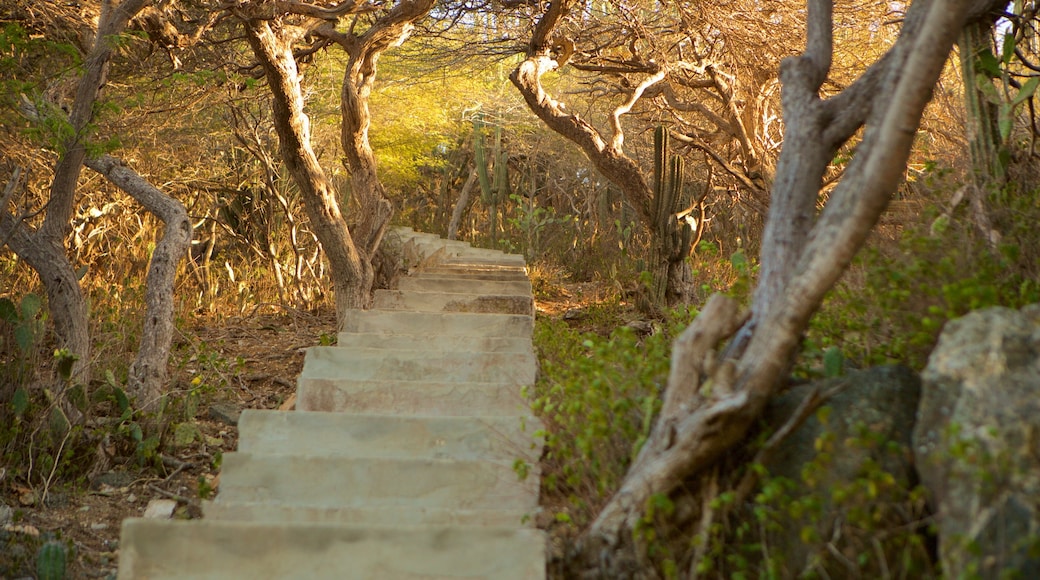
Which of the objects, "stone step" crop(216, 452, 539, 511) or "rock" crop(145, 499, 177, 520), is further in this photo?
"rock" crop(145, 499, 177, 520)

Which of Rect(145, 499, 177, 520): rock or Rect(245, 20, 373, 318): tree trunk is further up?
Rect(245, 20, 373, 318): tree trunk

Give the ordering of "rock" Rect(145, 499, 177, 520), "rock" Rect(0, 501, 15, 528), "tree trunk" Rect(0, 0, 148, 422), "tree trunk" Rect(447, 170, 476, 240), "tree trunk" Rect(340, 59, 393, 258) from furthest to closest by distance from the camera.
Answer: "tree trunk" Rect(447, 170, 476, 240), "tree trunk" Rect(340, 59, 393, 258), "tree trunk" Rect(0, 0, 148, 422), "rock" Rect(145, 499, 177, 520), "rock" Rect(0, 501, 15, 528)

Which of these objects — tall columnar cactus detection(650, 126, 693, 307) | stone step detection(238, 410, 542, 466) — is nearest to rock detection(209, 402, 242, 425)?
stone step detection(238, 410, 542, 466)

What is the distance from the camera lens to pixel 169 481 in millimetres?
6211

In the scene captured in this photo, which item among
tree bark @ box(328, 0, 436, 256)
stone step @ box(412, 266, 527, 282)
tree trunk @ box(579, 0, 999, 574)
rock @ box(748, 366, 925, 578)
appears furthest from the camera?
tree bark @ box(328, 0, 436, 256)

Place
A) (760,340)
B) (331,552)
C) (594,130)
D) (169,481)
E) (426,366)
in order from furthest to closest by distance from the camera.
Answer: (594,130) < (169,481) < (426,366) < (331,552) < (760,340)

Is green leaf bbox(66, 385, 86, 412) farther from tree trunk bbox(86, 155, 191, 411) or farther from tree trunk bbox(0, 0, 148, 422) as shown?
tree trunk bbox(86, 155, 191, 411)

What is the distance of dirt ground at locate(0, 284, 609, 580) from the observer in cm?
498

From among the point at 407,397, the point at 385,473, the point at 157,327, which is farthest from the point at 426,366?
the point at 157,327

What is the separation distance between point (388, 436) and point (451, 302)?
8.92ft

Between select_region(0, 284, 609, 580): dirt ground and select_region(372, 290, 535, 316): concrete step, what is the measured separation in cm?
102

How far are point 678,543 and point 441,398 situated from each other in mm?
1974

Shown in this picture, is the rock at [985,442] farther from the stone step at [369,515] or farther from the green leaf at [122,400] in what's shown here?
the green leaf at [122,400]

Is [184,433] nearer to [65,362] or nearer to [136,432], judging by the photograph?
[136,432]
